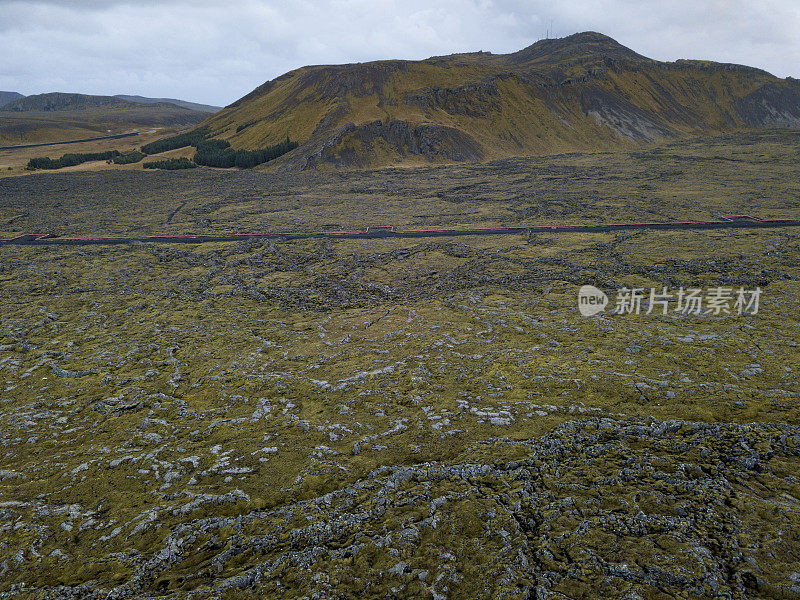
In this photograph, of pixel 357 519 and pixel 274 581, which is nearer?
pixel 274 581

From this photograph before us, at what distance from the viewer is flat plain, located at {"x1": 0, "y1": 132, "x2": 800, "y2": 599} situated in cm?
661

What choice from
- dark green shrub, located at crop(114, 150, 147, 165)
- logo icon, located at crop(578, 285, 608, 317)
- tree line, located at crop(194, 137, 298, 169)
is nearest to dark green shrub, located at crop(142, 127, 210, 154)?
dark green shrub, located at crop(114, 150, 147, 165)

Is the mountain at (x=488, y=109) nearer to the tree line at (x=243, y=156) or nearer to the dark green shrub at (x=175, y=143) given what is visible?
the tree line at (x=243, y=156)

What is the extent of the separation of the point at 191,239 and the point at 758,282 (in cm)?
3769

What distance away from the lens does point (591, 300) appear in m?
18.9

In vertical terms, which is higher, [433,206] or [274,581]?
[433,206]

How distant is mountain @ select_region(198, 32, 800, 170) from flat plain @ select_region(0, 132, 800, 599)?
183 feet

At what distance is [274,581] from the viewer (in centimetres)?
647

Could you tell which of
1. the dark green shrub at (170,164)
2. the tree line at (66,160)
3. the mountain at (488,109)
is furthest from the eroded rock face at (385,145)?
the tree line at (66,160)

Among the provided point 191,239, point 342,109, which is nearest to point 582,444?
point 191,239

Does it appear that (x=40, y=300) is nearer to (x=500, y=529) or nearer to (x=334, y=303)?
(x=334, y=303)

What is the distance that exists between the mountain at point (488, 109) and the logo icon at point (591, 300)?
57787 mm

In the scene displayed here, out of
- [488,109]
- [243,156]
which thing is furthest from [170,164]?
[488,109]

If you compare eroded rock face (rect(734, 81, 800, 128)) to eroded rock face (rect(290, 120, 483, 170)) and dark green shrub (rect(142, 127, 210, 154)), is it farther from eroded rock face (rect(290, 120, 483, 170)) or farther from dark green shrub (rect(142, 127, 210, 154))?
dark green shrub (rect(142, 127, 210, 154))
